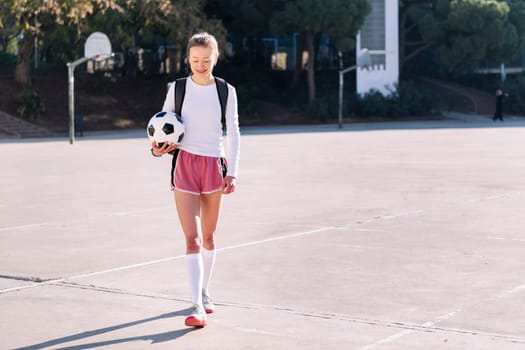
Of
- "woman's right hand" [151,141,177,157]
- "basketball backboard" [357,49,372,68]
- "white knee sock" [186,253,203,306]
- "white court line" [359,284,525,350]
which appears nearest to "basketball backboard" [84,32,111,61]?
"basketball backboard" [357,49,372,68]

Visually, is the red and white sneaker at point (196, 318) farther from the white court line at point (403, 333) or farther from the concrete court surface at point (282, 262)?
the white court line at point (403, 333)

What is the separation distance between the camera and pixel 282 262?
9906 millimetres

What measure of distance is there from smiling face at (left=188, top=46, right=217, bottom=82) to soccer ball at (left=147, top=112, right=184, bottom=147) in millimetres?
347

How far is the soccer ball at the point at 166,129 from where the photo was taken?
7.18m

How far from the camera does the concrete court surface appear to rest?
23.0 feet

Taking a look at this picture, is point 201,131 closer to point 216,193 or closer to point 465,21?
point 216,193

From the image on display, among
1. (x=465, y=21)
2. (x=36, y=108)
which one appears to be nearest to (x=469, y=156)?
(x=36, y=108)

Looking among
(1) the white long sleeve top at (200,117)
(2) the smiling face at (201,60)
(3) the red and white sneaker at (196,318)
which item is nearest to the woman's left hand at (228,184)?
(1) the white long sleeve top at (200,117)

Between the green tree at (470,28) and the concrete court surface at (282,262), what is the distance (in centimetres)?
3817

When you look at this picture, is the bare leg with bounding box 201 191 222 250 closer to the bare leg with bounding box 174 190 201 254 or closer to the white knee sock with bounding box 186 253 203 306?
the bare leg with bounding box 174 190 201 254

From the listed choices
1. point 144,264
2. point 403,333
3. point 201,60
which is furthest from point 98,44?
point 403,333

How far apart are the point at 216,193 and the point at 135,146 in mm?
24847

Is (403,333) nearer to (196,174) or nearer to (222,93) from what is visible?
(196,174)

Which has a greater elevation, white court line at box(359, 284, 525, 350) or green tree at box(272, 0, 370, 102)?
green tree at box(272, 0, 370, 102)
